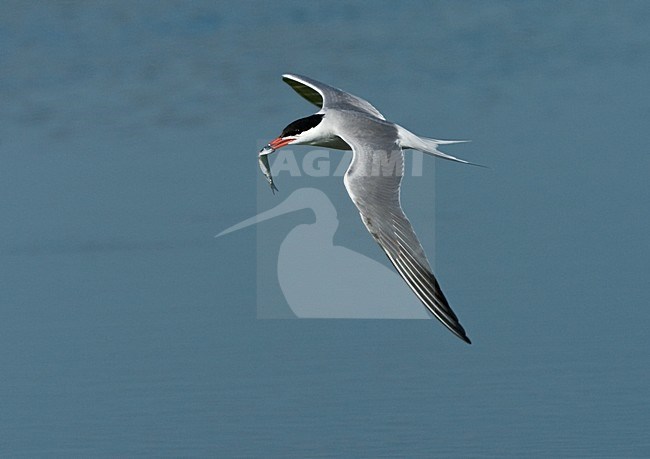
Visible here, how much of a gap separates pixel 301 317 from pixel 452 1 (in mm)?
7610

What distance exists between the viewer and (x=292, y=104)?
13.1 m

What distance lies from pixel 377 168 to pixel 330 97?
4.63ft

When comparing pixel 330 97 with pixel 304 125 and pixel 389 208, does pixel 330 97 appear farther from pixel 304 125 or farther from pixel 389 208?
pixel 389 208

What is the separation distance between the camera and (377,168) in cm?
756

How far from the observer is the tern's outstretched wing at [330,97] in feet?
28.5

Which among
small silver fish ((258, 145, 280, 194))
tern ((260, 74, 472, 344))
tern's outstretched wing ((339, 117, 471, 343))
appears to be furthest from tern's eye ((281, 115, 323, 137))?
tern's outstretched wing ((339, 117, 471, 343))

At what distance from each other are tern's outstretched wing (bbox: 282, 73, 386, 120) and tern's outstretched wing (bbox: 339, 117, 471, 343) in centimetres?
61

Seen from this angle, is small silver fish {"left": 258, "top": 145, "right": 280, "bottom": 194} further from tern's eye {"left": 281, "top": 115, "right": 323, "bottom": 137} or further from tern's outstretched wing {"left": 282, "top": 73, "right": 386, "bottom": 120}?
tern's outstretched wing {"left": 282, "top": 73, "right": 386, "bottom": 120}

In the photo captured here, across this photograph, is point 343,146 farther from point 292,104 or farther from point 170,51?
point 170,51

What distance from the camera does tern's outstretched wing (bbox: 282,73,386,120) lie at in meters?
8.70

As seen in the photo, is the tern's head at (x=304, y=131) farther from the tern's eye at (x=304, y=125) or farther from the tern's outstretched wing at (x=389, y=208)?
the tern's outstretched wing at (x=389, y=208)

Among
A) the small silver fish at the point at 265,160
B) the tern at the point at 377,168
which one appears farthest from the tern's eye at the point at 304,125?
the small silver fish at the point at 265,160

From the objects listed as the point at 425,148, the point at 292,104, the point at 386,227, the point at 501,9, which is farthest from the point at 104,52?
the point at 386,227

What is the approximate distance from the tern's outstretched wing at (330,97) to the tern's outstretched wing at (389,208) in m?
0.61
